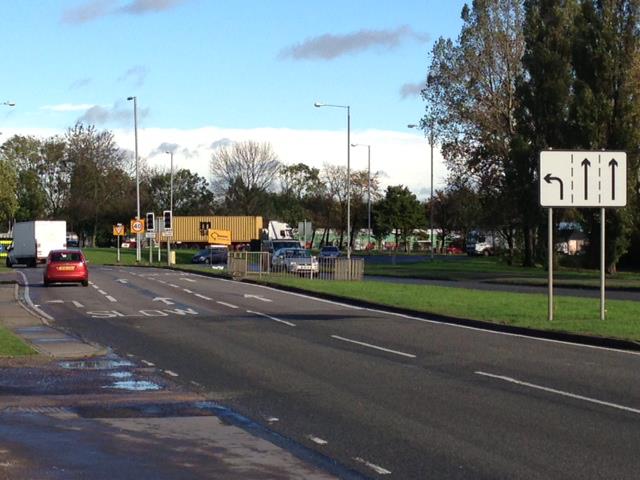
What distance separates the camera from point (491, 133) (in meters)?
58.9

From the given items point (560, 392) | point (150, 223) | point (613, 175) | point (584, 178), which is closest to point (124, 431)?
point (560, 392)

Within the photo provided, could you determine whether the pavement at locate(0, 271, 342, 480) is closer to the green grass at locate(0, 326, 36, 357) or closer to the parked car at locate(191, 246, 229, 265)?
the green grass at locate(0, 326, 36, 357)

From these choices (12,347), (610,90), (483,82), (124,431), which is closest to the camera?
(124,431)

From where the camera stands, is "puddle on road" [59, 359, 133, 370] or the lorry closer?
"puddle on road" [59, 359, 133, 370]

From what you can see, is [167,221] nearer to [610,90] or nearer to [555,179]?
[610,90]

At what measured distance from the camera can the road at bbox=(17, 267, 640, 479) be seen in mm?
8828

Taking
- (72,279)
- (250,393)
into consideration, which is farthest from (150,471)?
(72,279)

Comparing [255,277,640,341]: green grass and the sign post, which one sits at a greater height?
the sign post

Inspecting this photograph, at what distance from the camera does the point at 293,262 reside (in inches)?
1881

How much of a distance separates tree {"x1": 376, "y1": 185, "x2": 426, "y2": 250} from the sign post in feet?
324

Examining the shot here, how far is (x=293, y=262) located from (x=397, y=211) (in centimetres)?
7342

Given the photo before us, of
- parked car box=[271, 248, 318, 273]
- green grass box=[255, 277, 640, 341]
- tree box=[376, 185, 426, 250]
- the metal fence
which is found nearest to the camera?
green grass box=[255, 277, 640, 341]

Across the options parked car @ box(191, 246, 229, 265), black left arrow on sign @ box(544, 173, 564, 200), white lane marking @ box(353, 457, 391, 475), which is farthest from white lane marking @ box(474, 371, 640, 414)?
parked car @ box(191, 246, 229, 265)

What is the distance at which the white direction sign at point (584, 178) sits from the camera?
826 inches
